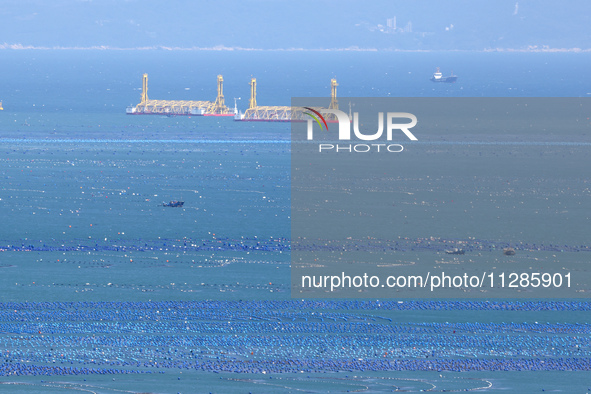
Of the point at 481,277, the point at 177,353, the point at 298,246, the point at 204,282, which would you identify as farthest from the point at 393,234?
the point at 177,353

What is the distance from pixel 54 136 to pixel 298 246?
6546cm

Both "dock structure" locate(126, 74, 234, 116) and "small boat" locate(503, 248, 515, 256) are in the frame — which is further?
"dock structure" locate(126, 74, 234, 116)

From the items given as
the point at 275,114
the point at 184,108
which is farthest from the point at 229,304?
the point at 184,108

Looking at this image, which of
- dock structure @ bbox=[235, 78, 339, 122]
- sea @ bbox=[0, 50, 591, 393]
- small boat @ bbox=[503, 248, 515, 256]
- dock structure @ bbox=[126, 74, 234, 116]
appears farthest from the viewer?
dock structure @ bbox=[126, 74, 234, 116]

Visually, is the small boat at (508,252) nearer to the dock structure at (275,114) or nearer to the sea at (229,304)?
the sea at (229,304)

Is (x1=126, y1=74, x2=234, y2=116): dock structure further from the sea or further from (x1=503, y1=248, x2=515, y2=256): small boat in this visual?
(x1=503, y1=248, x2=515, y2=256): small boat

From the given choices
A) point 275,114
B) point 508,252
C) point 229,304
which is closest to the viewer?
point 229,304

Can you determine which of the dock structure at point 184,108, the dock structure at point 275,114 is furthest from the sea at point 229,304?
the dock structure at point 184,108

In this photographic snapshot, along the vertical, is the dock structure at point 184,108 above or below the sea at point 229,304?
above

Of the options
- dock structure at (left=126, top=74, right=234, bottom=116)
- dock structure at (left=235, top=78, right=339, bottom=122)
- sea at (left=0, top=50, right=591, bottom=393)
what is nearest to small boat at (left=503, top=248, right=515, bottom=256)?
sea at (left=0, top=50, right=591, bottom=393)

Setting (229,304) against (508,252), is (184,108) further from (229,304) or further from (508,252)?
(229,304)

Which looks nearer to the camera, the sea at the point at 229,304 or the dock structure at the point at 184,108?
the sea at the point at 229,304

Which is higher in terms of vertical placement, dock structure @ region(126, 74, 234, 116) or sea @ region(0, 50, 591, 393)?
dock structure @ region(126, 74, 234, 116)

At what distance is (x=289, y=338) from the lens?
49250 mm
